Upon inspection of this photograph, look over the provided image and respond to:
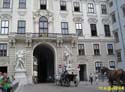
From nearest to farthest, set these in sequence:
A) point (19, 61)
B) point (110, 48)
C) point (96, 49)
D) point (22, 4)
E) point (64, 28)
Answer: point (19, 61) → point (22, 4) → point (64, 28) → point (96, 49) → point (110, 48)

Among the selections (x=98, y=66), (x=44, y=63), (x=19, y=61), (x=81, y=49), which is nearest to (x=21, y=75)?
(x=19, y=61)

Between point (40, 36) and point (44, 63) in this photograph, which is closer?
point (40, 36)

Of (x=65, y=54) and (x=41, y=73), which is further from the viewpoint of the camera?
(x=41, y=73)

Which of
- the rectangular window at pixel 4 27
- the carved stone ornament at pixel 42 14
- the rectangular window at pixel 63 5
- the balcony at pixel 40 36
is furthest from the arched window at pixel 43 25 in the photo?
the rectangular window at pixel 4 27

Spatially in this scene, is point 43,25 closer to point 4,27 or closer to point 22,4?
point 22,4

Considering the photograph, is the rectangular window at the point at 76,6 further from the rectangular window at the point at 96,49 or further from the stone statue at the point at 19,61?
the stone statue at the point at 19,61

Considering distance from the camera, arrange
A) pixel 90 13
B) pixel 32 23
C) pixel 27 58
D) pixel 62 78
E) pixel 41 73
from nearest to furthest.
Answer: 1. pixel 62 78
2. pixel 27 58
3. pixel 32 23
4. pixel 90 13
5. pixel 41 73

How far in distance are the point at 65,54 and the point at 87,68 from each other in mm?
4905

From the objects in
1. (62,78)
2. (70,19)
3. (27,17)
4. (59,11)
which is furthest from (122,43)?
(27,17)

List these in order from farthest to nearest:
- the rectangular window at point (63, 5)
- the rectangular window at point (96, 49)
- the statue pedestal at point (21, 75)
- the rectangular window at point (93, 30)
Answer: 1. the rectangular window at point (93, 30)
2. the rectangular window at point (63, 5)
3. the rectangular window at point (96, 49)
4. the statue pedestal at point (21, 75)

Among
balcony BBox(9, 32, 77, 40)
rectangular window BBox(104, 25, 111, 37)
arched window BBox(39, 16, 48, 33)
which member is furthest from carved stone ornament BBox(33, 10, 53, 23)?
rectangular window BBox(104, 25, 111, 37)

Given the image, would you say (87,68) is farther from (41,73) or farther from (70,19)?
(41,73)

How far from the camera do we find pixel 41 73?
40.5 meters

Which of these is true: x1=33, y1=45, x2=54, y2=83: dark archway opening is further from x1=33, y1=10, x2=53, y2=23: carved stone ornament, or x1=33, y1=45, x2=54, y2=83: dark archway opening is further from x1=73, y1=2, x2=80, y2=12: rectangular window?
x1=73, y1=2, x2=80, y2=12: rectangular window
